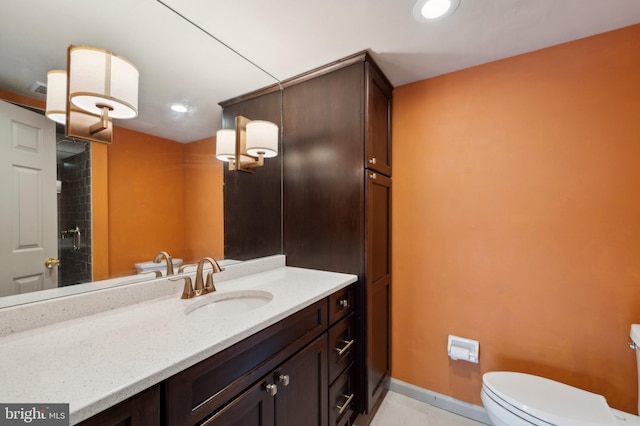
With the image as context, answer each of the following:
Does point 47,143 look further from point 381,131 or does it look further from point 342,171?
point 381,131

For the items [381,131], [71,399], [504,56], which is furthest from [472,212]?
[71,399]

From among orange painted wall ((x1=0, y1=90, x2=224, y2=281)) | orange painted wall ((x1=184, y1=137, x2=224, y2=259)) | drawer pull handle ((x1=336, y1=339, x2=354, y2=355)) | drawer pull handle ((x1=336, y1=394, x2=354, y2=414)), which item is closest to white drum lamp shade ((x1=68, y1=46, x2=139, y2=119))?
orange painted wall ((x1=0, y1=90, x2=224, y2=281))

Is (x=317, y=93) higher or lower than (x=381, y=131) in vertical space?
higher

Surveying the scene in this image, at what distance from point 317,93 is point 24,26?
1315 mm

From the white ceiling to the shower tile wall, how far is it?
9.6 inches

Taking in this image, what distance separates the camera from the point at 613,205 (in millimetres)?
1315

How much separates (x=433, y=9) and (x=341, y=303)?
154cm

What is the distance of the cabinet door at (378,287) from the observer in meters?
1.54

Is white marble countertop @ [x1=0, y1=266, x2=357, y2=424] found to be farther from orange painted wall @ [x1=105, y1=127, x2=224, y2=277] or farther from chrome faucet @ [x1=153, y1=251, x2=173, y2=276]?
orange painted wall @ [x1=105, y1=127, x2=224, y2=277]

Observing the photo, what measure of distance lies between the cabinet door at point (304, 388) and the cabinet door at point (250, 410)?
0.05 m

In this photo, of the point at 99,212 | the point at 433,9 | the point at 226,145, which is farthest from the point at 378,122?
the point at 99,212

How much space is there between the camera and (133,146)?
3.78ft

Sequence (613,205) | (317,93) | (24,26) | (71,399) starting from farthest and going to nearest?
(317,93) → (613,205) → (24,26) → (71,399)

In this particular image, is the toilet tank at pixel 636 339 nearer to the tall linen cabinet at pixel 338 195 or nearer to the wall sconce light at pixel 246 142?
the tall linen cabinet at pixel 338 195
